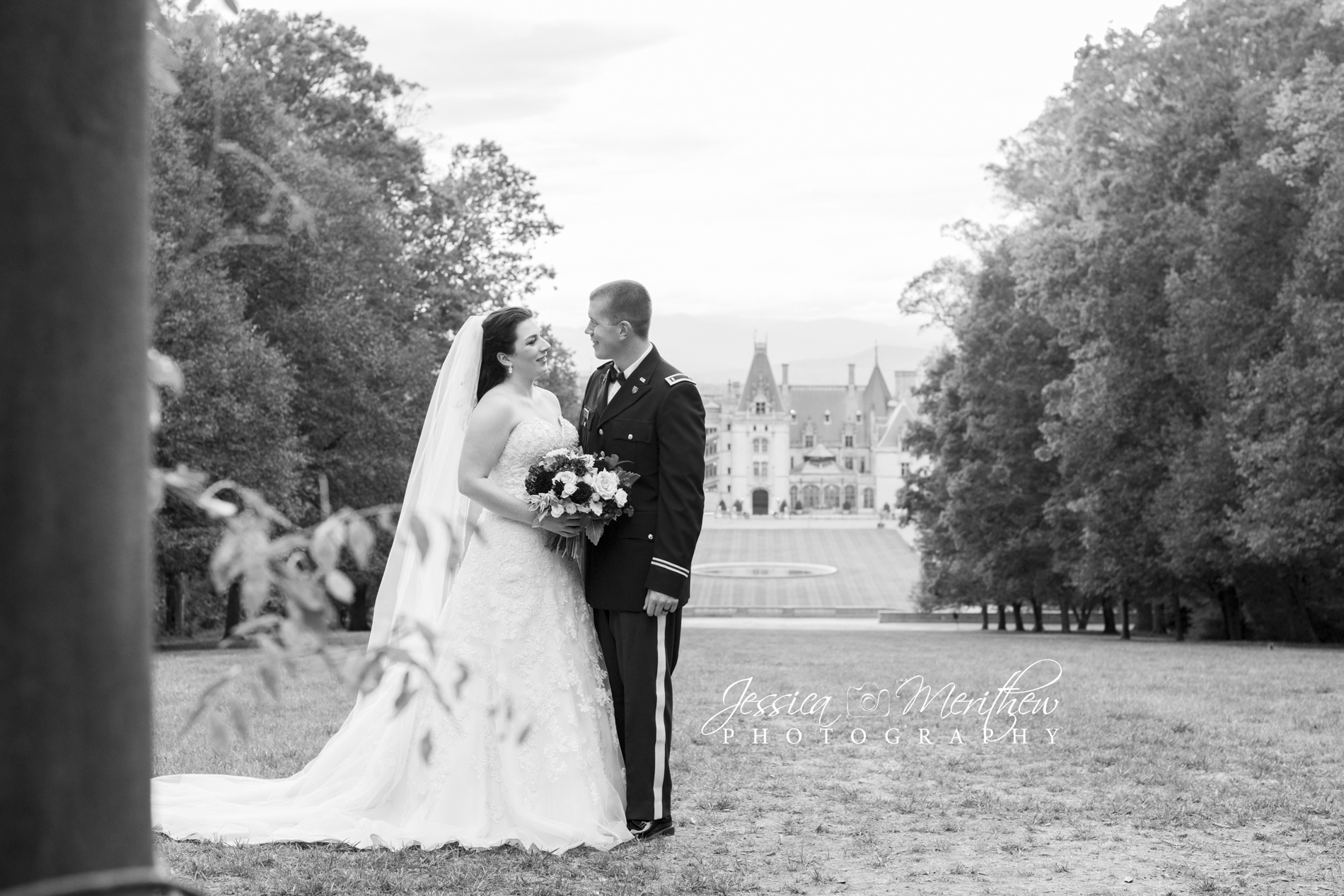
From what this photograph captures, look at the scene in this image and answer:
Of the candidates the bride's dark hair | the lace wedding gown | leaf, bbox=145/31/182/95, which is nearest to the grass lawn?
the lace wedding gown

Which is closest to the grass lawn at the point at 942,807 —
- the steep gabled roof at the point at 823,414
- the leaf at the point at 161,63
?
the leaf at the point at 161,63

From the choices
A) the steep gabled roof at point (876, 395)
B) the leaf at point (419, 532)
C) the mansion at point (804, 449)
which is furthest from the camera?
the steep gabled roof at point (876, 395)

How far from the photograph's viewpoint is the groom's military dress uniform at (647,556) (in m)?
6.46

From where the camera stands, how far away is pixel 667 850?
6.10 metres

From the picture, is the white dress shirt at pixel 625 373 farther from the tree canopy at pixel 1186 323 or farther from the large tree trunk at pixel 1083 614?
the large tree trunk at pixel 1083 614

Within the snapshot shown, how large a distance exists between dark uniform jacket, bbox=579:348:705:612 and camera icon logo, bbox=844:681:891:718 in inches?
195

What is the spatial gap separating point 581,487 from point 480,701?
1091 mm

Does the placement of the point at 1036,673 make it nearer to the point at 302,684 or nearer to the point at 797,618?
the point at 302,684

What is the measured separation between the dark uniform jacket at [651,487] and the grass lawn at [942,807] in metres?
1.20

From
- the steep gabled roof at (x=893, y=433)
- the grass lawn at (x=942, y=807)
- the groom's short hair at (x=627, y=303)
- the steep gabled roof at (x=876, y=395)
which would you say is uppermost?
the steep gabled roof at (x=876, y=395)

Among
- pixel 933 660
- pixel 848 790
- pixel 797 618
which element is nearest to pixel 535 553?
pixel 848 790

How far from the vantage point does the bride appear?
20.2ft

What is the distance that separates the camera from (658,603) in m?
6.43

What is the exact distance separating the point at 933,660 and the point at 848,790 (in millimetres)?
10965
